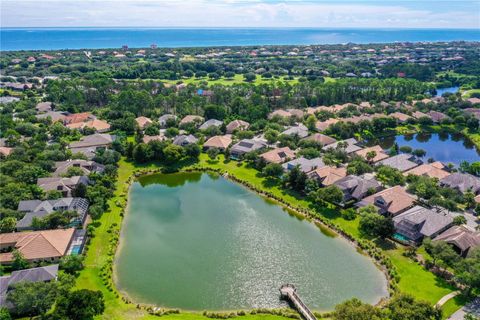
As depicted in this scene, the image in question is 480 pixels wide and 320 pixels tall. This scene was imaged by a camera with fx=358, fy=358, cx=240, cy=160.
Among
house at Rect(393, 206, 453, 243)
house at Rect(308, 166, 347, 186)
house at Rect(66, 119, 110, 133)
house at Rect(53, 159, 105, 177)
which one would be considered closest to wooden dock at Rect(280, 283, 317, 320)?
house at Rect(393, 206, 453, 243)

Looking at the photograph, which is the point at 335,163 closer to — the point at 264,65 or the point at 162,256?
the point at 162,256

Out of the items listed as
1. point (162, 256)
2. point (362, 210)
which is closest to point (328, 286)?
point (362, 210)

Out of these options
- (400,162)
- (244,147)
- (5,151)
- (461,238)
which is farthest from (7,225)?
(400,162)

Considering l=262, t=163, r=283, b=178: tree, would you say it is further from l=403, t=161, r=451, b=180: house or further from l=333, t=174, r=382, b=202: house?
l=403, t=161, r=451, b=180: house

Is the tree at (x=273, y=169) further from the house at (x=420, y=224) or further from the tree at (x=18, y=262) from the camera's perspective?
the tree at (x=18, y=262)

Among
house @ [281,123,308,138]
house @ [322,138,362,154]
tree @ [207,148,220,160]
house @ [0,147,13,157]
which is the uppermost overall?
house @ [281,123,308,138]

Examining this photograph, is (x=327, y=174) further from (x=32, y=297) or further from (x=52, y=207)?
(x=32, y=297)
